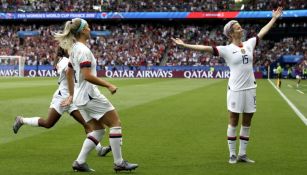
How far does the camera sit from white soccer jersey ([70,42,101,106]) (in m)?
7.96

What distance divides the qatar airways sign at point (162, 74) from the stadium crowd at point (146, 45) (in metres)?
1.99

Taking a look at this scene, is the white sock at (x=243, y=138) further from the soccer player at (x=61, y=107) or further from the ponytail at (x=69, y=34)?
the ponytail at (x=69, y=34)

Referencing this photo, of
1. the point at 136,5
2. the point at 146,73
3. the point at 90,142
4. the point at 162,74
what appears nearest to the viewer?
the point at 90,142

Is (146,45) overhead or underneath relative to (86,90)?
underneath

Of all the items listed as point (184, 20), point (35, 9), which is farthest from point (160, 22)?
point (35, 9)

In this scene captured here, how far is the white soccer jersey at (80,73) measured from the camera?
7.96 metres

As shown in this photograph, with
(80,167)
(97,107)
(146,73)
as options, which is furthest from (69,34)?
(146,73)

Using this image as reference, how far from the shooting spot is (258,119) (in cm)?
1708

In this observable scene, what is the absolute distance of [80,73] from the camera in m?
8.05

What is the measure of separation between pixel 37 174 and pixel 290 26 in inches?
2564

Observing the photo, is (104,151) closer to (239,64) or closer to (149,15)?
(239,64)

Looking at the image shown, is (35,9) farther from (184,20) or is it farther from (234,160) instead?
(234,160)

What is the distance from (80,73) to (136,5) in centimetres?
6770

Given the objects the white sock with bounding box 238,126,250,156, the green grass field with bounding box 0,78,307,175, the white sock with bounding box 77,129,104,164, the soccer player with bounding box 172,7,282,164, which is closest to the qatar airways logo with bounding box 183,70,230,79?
the green grass field with bounding box 0,78,307,175
